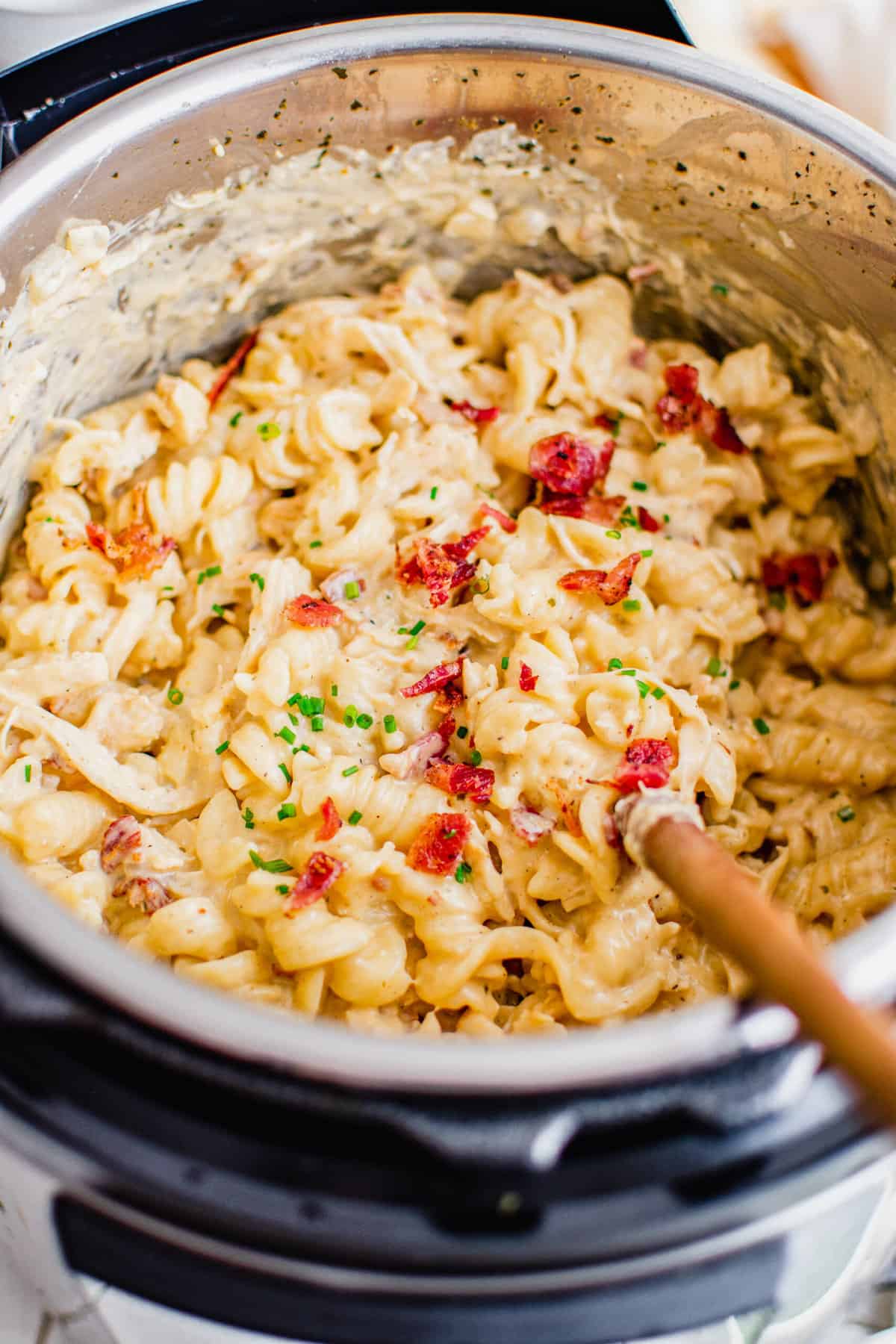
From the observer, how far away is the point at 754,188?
2143 millimetres

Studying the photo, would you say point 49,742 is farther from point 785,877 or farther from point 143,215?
point 785,877

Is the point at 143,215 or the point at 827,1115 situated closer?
the point at 827,1115

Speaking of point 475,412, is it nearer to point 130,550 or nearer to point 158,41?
point 130,550

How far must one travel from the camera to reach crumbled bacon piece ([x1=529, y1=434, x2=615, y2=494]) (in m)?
2.19

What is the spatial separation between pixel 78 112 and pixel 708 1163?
75.2 inches

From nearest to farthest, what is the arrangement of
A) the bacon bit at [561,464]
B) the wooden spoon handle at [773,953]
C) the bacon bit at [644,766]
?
1. the wooden spoon handle at [773,953]
2. the bacon bit at [644,766]
3. the bacon bit at [561,464]

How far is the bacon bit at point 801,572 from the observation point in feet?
7.49

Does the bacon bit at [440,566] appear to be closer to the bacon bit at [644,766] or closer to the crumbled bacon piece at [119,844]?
the bacon bit at [644,766]

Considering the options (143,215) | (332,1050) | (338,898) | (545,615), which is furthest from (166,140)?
(332,1050)

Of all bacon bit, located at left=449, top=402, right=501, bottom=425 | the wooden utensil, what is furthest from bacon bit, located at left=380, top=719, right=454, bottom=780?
bacon bit, located at left=449, top=402, right=501, bottom=425

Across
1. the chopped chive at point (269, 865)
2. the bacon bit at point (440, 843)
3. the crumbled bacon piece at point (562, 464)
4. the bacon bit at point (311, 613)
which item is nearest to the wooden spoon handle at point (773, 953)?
the bacon bit at point (440, 843)

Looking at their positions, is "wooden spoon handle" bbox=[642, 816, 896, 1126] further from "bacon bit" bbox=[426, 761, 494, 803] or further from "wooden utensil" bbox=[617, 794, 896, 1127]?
"bacon bit" bbox=[426, 761, 494, 803]

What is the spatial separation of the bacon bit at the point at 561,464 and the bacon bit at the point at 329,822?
0.77m

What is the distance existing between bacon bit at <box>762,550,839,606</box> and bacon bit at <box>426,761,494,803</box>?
0.78 m
